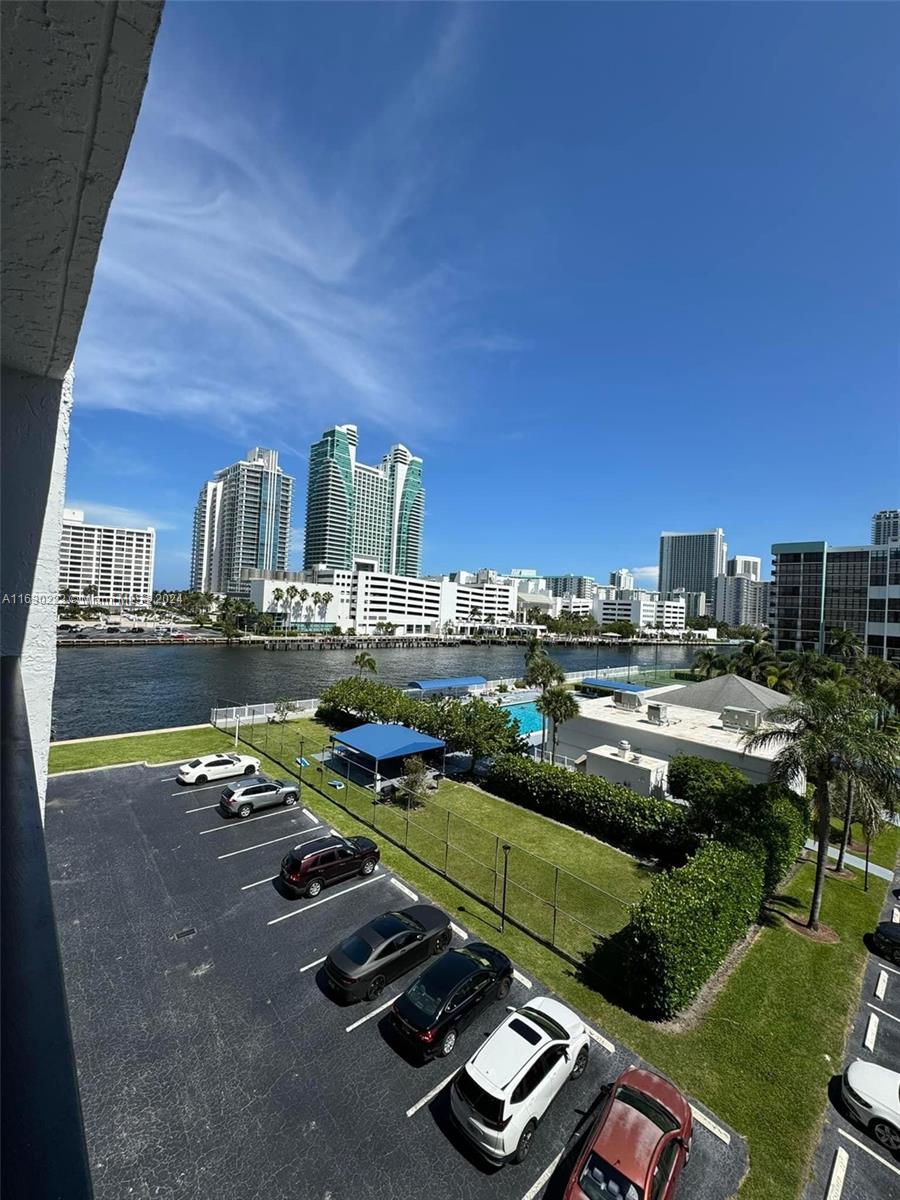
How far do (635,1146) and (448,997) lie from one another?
315 centimetres

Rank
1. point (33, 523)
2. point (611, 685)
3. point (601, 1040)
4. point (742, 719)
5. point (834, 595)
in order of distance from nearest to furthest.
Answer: point (33, 523)
point (601, 1040)
point (742, 719)
point (611, 685)
point (834, 595)

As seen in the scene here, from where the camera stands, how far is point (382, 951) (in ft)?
33.3

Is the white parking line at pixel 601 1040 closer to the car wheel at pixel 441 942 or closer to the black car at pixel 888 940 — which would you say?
the car wheel at pixel 441 942

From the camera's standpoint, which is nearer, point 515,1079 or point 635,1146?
point 635,1146

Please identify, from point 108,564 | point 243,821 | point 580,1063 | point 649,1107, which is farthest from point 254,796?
point 108,564

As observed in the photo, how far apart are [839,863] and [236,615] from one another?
105306 mm

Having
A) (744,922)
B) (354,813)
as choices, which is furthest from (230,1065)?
(744,922)

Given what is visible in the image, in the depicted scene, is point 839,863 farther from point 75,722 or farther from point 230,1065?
point 75,722

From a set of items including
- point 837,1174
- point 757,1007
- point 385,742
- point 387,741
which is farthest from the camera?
point 387,741

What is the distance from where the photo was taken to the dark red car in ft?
21.7

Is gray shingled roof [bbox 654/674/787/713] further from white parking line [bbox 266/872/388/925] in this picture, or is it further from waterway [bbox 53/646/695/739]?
waterway [bbox 53/646/695/739]

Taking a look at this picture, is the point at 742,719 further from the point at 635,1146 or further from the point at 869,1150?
the point at 635,1146

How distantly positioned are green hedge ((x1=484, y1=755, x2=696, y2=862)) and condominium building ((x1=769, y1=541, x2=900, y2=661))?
6026 centimetres

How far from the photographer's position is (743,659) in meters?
56.0
